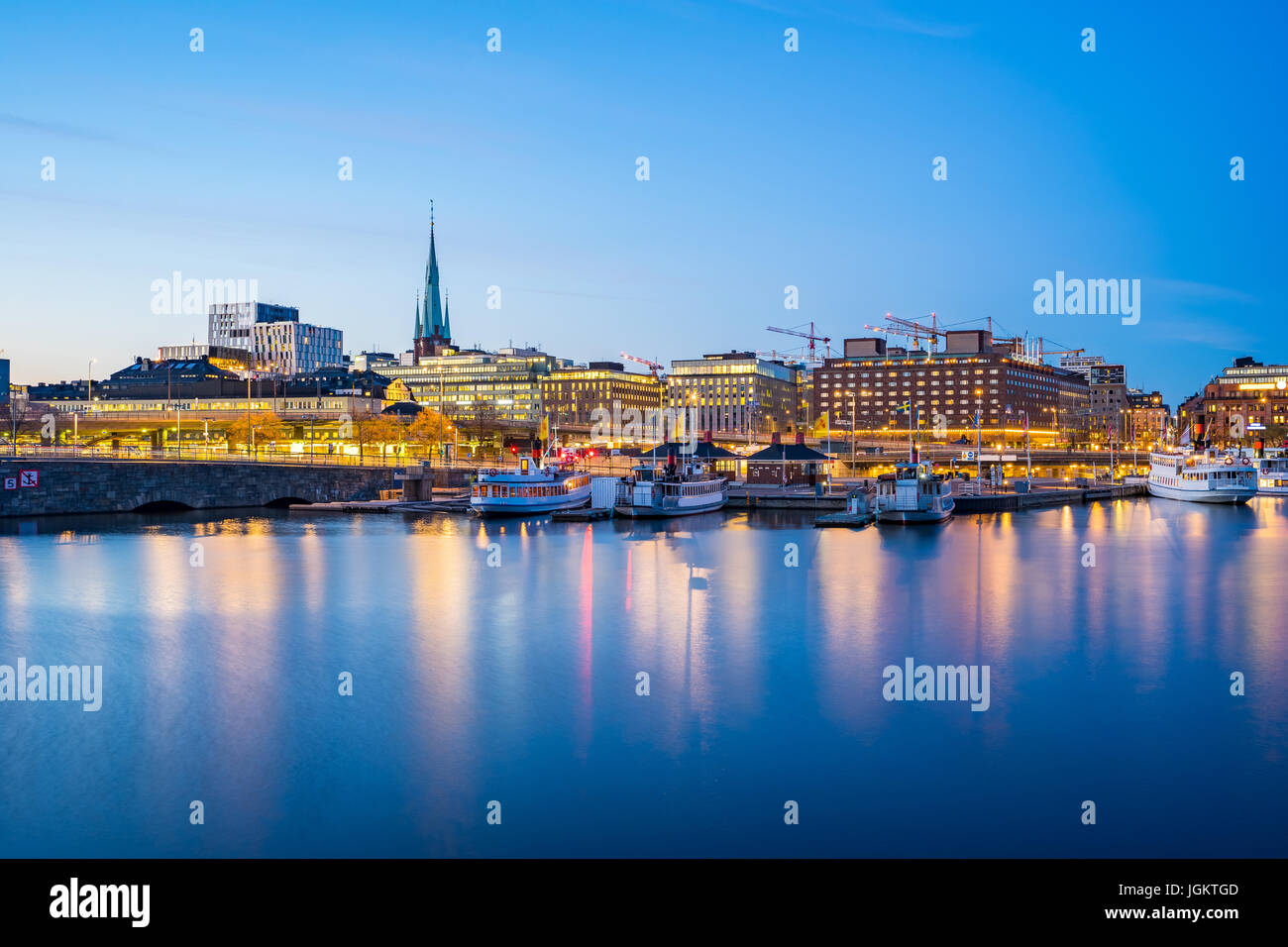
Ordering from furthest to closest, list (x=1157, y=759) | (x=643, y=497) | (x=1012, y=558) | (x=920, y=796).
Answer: (x=643, y=497) → (x=1012, y=558) → (x=1157, y=759) → (x=920, y=796)

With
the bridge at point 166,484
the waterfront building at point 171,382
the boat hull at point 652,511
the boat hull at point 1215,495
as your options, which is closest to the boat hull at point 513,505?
the boat hull at point 652,511

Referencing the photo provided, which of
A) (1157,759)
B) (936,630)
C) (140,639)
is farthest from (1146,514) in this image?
(140,639)

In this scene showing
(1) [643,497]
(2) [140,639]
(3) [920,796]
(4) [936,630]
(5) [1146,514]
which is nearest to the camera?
(3) [920,796]

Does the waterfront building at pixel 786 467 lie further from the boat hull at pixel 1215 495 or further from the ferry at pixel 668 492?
the boat hull at pixel 1215 495

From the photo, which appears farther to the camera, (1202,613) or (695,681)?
(1202,613)

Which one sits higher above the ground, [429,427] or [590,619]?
[429,427]

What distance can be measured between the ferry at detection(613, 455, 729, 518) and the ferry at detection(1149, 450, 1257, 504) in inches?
1706

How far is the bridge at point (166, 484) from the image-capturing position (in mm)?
60625

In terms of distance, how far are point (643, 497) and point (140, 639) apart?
43.5 meters

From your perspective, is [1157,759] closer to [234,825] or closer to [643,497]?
[234,825]

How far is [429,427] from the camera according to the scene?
368ft

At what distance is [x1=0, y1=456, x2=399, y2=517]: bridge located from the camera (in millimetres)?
60625

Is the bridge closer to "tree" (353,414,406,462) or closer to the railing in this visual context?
the railing

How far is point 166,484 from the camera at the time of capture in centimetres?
6731
